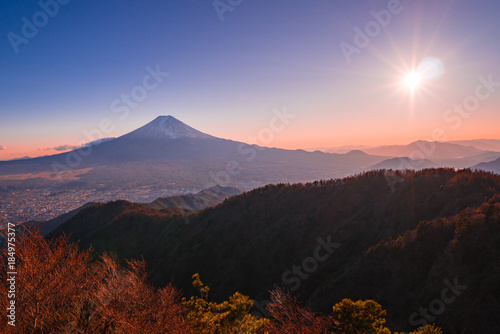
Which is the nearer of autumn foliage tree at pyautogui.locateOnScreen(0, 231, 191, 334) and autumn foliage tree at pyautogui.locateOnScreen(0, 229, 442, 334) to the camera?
autumn foliage tree at pyautogui.locateOnScreen(0, 229, 442, 334)

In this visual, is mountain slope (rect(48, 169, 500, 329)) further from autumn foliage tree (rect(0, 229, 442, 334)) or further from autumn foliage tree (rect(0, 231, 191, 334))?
autumn foliage tree (rect(0, 231, 191, 334))

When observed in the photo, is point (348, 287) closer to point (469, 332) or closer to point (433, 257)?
point (433, 257)

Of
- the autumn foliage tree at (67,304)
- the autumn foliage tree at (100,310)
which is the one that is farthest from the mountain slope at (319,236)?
the autumn foliage tree at (67,304)

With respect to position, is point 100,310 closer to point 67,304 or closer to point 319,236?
point 67,304

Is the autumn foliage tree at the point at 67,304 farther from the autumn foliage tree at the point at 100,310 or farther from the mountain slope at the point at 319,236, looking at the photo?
the mountain slope at the point at 319,236

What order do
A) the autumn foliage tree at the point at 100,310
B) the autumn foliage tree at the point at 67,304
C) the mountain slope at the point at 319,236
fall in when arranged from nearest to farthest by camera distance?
the autumn foliage tree at the point at 100,310, the autumn foliage tree at the point at 67,304, the mountain slope at the point at 319,236

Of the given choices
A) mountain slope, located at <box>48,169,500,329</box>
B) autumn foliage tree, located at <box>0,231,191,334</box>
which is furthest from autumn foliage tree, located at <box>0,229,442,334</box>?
mountain slope, located at <box>48,169,500,329</box>

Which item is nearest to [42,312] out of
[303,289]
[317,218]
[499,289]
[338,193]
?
[303,289]

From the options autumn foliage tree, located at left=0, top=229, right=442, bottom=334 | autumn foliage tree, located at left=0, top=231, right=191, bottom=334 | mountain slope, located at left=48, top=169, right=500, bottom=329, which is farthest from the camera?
mountain slope, located at left=48, top=169, right=500, bottom=329

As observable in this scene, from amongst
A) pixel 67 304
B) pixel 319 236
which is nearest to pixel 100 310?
pixel 67 304
